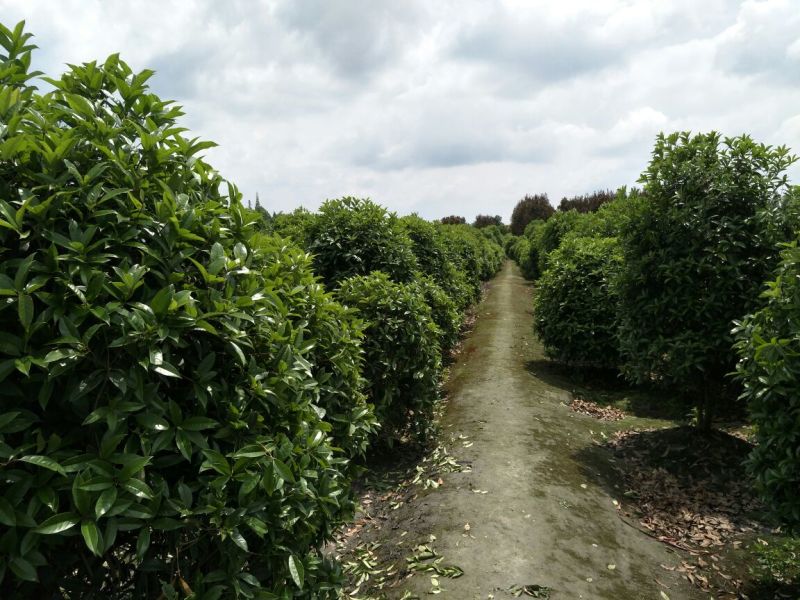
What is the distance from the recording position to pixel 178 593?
1.92 meters

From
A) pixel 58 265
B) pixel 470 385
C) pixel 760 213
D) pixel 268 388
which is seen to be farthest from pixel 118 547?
pixel 470 385

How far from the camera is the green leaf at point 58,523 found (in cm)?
158

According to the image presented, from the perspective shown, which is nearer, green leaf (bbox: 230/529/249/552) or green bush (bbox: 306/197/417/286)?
green leaf (bbox: 230/529/249/552)

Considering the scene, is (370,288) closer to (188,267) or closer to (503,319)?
(188,267)

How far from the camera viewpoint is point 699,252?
Answer: 627cm

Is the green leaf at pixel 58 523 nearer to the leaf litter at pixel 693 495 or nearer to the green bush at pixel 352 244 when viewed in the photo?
the leaf litter at pixel 693 495

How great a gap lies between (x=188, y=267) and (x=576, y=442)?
6449 millimetres

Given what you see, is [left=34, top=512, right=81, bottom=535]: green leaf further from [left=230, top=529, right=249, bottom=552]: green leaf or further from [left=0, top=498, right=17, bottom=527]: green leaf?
[left=230, top=529, right=249, bottom=552]: green leaf

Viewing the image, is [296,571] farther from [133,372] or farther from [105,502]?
[133,372]

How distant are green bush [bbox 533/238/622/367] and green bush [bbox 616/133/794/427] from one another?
2.84 m

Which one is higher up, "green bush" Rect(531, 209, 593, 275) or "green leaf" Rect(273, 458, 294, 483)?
"green bush" Rect(531, 209, 593, 275)

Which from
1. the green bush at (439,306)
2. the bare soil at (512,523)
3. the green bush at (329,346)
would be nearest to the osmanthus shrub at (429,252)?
the green bush at (439,306)

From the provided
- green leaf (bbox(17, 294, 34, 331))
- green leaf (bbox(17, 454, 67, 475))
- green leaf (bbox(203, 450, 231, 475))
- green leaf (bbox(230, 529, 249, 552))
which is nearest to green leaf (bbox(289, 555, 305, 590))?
green leaf (bbox(230, 529, 249, 552))

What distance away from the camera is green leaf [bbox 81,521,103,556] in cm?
159
